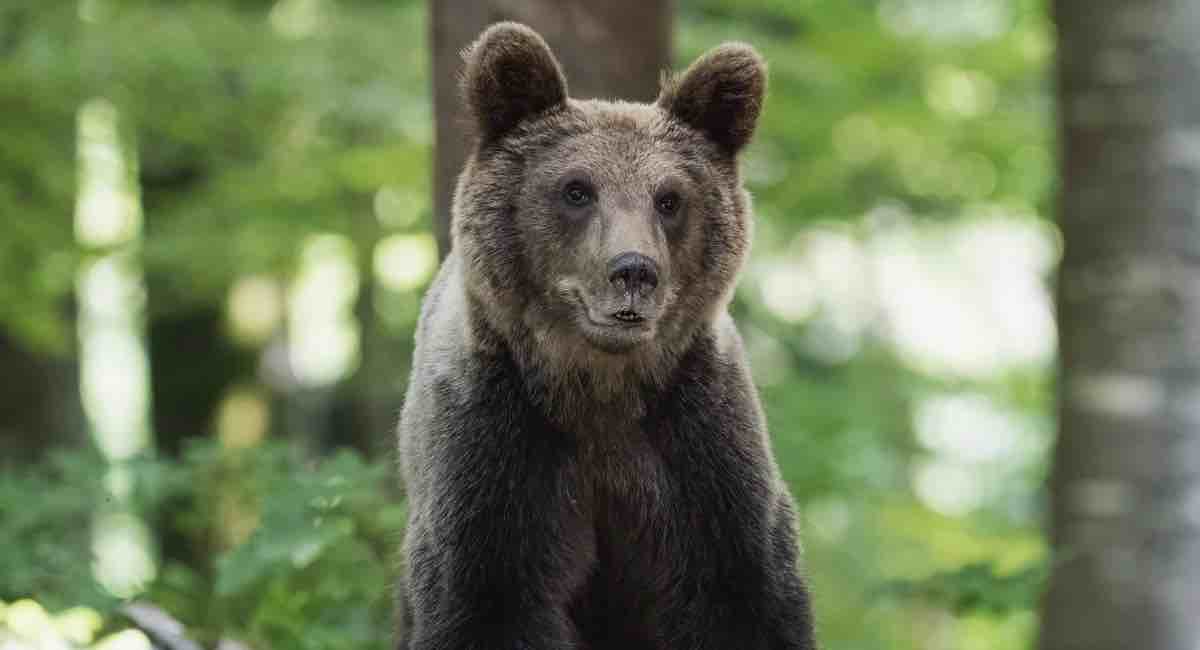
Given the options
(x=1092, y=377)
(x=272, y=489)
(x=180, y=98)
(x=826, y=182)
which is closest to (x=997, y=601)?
(x=1092, y=377)

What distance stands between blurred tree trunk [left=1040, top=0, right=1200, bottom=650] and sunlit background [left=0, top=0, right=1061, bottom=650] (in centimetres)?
42

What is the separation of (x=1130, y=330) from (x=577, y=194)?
361 centimetres

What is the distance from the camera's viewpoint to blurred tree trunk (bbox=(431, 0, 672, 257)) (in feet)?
17.3

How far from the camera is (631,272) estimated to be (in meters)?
3.41

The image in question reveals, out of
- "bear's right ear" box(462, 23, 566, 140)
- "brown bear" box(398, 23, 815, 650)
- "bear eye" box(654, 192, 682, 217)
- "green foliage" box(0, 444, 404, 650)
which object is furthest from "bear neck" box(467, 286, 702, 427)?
"green foliage" box(0, 444, 404, 650)

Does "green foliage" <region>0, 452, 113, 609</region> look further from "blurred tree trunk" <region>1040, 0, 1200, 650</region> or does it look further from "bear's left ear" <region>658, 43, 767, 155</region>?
"blurred tree trunk" <region>1040, 0, 1200, 650</region>

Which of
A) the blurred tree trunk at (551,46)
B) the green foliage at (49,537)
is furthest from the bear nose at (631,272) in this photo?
the green foliage at (49,537)

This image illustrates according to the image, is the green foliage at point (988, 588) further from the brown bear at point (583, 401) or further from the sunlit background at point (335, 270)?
the brown bear at point (583, 401)

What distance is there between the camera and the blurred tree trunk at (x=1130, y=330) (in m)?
6.28

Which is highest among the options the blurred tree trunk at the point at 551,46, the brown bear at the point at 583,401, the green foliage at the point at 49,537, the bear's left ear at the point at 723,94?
the blurred tree trunk at the point at 551,46

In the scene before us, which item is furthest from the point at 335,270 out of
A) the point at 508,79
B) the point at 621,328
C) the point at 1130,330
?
the point at 621,328

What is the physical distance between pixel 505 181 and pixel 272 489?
7.43 feet

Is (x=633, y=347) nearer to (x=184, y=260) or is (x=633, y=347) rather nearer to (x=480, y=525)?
(x=480, y=525)

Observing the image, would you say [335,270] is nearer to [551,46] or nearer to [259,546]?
[551,46]
